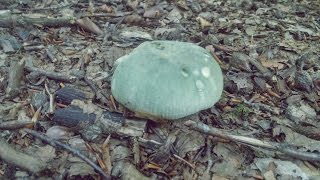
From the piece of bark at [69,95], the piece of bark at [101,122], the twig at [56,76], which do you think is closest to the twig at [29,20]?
the twig at [56,76]

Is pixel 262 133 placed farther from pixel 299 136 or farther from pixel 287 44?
pixel 287 44

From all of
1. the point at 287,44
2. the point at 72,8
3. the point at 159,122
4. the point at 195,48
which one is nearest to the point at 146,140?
the point at 159,122

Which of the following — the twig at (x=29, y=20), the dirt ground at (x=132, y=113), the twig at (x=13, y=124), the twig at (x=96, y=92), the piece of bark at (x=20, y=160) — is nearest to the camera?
the piece of bark at (x=20, y=160)

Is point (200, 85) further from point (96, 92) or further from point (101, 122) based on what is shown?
point (96, 92)

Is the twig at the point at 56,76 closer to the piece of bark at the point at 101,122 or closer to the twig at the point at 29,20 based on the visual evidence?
the piece of bark at the point at 101,122

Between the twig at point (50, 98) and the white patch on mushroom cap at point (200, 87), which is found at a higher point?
the white patch on mushroom cap at point (200, 87)

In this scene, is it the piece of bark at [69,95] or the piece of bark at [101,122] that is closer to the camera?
the piece of bark at [101,122]

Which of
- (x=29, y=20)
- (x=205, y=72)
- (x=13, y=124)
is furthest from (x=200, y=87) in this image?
(x=29, y=20)

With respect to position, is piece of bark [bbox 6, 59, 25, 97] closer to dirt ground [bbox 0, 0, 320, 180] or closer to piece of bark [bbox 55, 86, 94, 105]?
dirt ground [bbox 0, 0, 320, 180]
